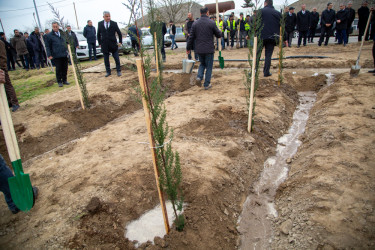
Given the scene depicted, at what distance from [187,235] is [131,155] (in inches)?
65.2

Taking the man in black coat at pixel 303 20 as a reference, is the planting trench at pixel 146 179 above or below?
below

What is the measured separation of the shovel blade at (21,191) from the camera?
7.83 ft

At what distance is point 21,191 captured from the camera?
2.40 metres

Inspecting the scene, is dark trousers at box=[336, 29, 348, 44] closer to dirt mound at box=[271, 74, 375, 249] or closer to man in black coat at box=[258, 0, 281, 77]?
man in black coat at box=[258, 0, 281, 77]

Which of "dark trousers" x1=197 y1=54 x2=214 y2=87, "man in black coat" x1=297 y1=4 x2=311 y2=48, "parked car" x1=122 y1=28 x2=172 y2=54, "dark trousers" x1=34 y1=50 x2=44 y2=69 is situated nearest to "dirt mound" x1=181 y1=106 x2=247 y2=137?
"parked car" x1=122 y1=28 x2=172 y2=54

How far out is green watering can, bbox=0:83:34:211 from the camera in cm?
225

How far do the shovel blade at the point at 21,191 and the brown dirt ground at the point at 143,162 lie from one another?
0.32 meters

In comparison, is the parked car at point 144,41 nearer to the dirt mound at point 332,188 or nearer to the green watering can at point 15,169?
the green watering can at point 15,169

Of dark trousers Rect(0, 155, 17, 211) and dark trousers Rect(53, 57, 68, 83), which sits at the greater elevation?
dark trousers Rect(53, 57, 68, 83)

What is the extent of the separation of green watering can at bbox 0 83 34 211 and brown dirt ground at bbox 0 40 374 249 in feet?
1.21

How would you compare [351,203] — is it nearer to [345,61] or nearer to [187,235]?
[187,235]

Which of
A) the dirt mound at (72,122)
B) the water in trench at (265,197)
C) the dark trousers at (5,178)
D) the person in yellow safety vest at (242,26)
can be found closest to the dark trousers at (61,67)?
the dirt mound at (72,122)

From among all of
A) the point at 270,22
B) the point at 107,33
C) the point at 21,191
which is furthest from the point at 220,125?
the point at 107,33

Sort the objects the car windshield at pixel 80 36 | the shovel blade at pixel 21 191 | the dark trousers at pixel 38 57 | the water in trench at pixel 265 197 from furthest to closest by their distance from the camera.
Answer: the car windshield at pixel 80 36, the dark trousers at pixel 38 57, the water in trench at pixel 265 197, the shovel blade at pixel 21 191
